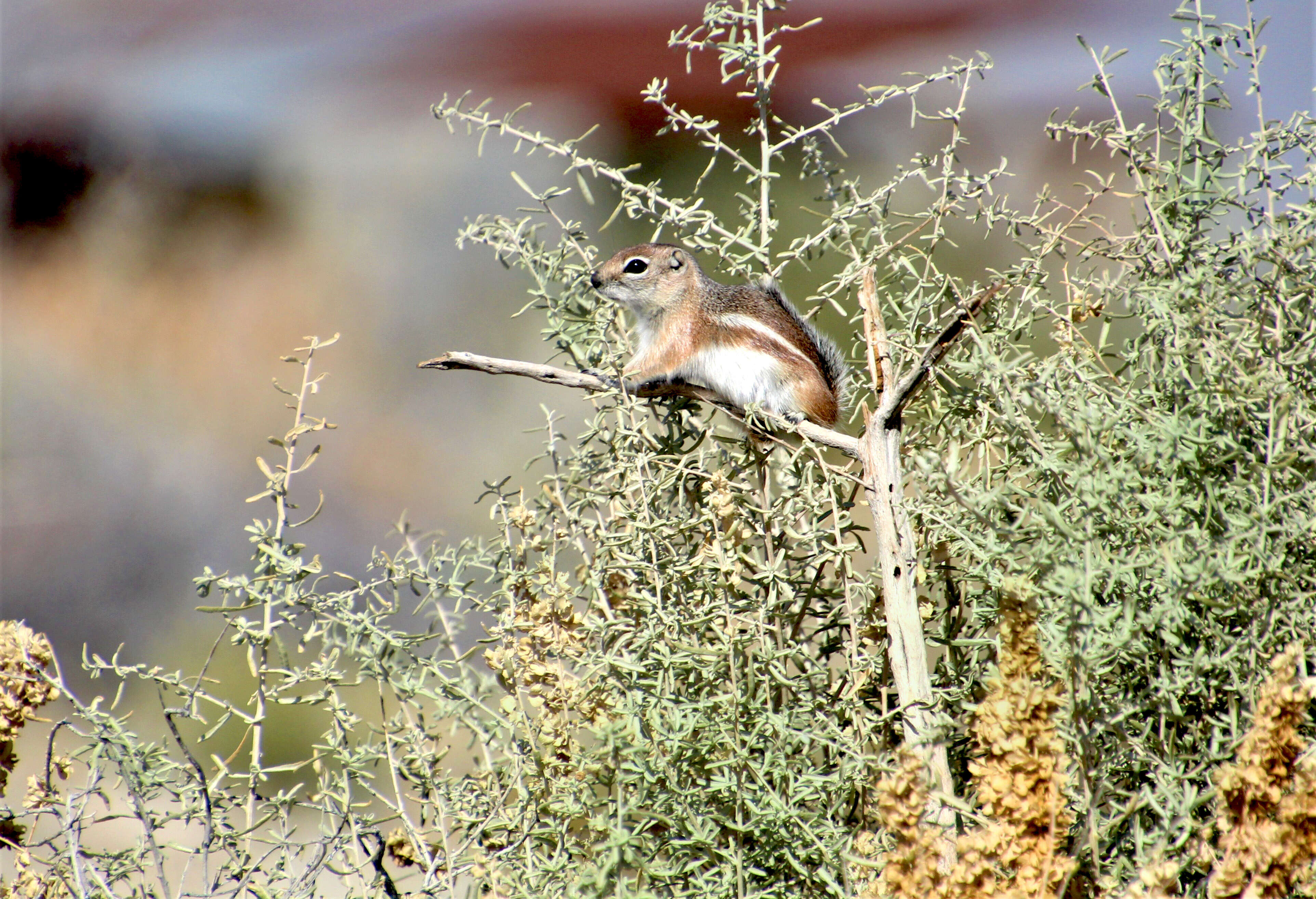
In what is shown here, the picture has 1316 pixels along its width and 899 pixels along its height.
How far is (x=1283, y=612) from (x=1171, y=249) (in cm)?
21

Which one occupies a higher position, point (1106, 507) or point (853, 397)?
point (853, 397)

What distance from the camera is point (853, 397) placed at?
0.82 meters

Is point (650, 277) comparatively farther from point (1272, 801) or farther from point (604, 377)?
point (1272, 801)

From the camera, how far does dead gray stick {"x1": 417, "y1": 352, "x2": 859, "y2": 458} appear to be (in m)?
0.64

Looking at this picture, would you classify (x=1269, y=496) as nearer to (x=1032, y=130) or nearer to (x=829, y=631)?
(x=829, y=631)

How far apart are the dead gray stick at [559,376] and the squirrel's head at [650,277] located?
0.52 metres

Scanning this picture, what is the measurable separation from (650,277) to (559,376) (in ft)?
2.22

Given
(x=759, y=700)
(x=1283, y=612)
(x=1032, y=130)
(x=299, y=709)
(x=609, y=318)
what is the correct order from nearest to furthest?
(x=1283, y=612), (x=759, y=700), (x=609, y=318), (x=299, y=709), (x=1032, y=130)

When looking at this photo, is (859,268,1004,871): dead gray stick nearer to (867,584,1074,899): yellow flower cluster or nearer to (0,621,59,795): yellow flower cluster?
(867,584,1074,899): yellow flower cluster

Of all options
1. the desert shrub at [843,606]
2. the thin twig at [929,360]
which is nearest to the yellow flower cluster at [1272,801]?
the desert shrub at [843,606]

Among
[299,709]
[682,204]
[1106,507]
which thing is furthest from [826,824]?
[299,709]

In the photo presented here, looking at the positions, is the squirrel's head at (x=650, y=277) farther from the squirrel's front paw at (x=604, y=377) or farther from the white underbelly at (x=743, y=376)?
the squirrel's front paw at (x=604, y=377)

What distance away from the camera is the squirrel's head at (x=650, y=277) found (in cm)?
128

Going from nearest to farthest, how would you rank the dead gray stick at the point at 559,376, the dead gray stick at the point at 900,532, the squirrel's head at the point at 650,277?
the dead gray stick at the point at 900,532
the dead gray stick at the point at 559,376
the squirrel's head at the point at 650,277
